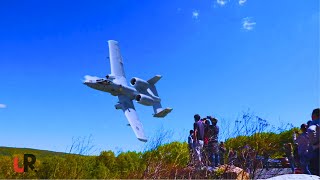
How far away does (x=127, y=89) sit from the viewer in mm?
27438

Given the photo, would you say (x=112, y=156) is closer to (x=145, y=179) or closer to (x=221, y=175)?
(x=221, y=175)

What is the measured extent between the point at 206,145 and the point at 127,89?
19409 mm

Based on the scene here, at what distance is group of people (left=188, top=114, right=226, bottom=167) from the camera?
289 inches

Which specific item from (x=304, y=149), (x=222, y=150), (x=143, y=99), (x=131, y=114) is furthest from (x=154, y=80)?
(x=304, y=149)

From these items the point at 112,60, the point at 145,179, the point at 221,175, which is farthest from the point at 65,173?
the point at 112,60

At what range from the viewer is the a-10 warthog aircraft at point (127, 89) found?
82.5 feet

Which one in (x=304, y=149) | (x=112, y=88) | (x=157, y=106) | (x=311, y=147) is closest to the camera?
(x=311, y=147)

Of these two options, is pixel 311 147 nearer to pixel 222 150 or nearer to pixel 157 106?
pixel 222 150

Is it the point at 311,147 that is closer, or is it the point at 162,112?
the point at 311,147

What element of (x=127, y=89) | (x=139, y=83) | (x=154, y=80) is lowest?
(x=127, y=89)

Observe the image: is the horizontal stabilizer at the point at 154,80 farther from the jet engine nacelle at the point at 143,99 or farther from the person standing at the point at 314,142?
the person standing at the point at 314,142

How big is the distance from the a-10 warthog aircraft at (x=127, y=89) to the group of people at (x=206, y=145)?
1148cm

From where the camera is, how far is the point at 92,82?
24453 mm

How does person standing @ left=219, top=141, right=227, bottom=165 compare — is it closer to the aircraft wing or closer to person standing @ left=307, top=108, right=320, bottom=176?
person standing @ left=307, top=108, right=320, bottom=176
